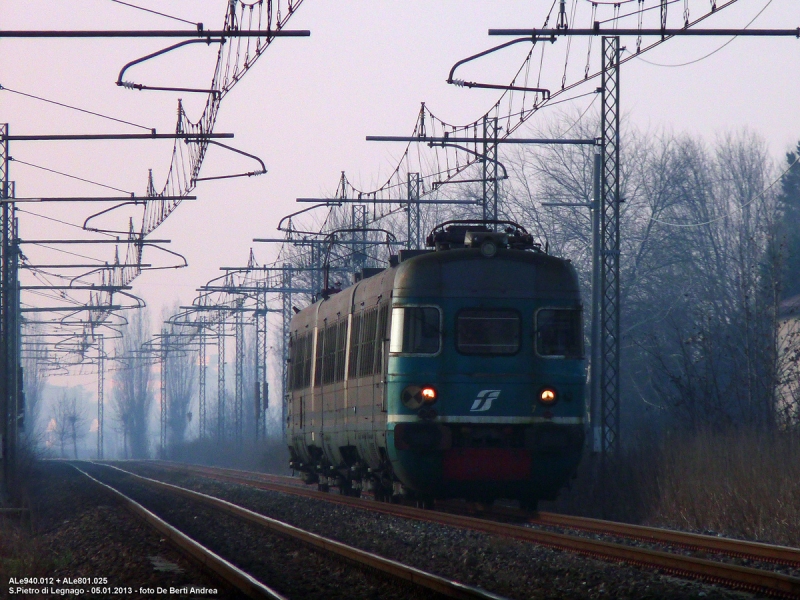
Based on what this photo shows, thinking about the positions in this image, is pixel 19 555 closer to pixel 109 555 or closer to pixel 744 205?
pixel 109 555

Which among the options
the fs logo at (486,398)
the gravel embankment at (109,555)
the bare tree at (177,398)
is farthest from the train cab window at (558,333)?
the bare tree at (177,398)

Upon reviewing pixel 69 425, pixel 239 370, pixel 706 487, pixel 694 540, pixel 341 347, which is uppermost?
pixel 341 347

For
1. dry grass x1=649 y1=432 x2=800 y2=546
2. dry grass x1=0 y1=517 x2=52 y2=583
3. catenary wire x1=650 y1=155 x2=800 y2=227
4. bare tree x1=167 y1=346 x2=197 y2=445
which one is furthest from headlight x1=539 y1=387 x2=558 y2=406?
bare tree x1=167 y1=346 x2=197 y2=445

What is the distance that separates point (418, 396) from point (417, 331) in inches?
33.7

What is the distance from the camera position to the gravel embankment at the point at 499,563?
30.8 ft

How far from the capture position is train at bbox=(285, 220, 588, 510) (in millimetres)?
15703

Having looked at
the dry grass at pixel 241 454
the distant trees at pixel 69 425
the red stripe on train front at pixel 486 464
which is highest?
the red stripe on train front at pixel 486 464

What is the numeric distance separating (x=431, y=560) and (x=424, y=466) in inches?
159

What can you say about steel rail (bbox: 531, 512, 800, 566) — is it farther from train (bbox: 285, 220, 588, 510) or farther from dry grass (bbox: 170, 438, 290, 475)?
dry grass (bbox: 170, 438, 290, 475)

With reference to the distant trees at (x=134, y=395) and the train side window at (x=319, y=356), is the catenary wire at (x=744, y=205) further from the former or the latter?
the distant trees at (x=134, y=395)

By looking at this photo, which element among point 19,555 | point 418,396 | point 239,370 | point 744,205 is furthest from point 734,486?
point 239,370

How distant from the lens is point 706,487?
1538cm

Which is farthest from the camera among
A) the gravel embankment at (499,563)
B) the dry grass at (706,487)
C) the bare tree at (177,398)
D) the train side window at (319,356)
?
the bare tree at (177,398)

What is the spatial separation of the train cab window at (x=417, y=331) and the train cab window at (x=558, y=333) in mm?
1337
